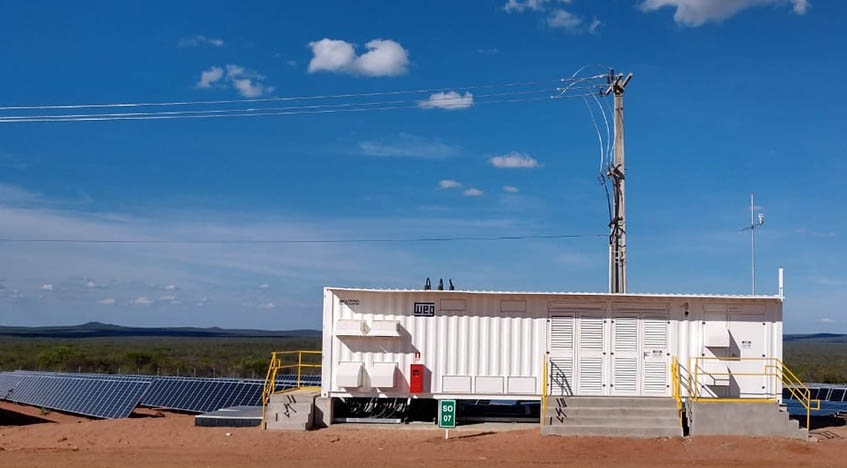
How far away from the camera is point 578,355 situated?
2195 centimetres

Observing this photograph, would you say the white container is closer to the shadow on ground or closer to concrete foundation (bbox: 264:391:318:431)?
concrete foundation (bbox: 264:391:318:431)

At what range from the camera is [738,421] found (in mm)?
20344

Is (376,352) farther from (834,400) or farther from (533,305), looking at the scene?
(834,400)

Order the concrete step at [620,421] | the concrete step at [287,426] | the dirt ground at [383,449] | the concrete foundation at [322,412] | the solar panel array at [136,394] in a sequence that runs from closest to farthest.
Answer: the dirt ground at [383,449]
the concrete step at [620,421]
the concrete step at [287,426]
the concrete foundation at [322,412]
the solar panel array at [136,394]

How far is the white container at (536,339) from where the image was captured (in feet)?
71.9

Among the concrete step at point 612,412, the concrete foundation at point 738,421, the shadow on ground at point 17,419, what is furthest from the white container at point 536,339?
the shadow on ground at point 17,419

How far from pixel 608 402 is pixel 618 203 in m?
6.32

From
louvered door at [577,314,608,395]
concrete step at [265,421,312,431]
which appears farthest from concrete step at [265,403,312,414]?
louvered door at [577,314,608,395]

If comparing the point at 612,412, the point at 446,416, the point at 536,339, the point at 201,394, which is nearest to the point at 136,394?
the point at 201,394

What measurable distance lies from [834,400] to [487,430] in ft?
47.6

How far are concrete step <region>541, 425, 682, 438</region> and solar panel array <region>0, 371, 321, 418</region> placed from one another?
10.2m

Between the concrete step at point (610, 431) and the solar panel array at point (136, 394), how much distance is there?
10226 millimetres

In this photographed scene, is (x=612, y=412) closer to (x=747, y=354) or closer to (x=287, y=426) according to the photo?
(x=747, y=354)

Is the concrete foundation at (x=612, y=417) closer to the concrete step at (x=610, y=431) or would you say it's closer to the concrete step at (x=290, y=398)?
the concrete step at (x=610, y=431)
